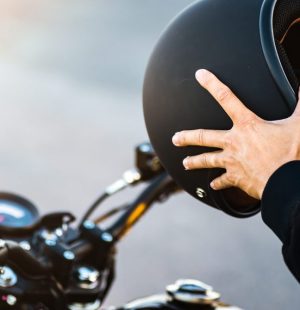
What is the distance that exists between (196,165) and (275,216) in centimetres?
28

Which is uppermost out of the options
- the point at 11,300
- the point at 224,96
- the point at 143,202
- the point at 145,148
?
the point at 224,96

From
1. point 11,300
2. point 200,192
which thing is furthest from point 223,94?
point 11,300

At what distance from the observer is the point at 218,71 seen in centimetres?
155

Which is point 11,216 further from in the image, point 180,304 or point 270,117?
point 270,117

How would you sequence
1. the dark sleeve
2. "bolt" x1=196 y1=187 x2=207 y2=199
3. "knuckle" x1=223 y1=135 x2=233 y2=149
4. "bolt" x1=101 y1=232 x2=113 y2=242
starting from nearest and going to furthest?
the dark sleeve → "knuckle" x1=223 y1=135 x2=233 y2=149 → "bolt" x1=196 y1=187 x2=207 y2=199 → "bolt" x1=101 y1=232 x2=113 y2=242

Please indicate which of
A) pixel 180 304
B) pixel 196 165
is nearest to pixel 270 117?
pixel 196 165

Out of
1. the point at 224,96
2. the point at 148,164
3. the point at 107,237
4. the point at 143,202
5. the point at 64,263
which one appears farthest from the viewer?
the point at 148,164

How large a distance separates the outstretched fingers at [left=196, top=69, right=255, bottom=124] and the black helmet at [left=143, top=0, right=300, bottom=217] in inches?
0.8

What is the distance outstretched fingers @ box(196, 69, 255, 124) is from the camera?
1437 mm

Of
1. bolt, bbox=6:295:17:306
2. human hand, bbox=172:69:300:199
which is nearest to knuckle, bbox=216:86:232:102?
human hand, bbox=172:69:300:199

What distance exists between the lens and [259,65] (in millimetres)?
1483

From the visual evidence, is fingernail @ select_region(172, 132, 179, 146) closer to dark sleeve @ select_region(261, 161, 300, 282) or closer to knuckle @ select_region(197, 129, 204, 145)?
knuckle @ select_region(197, 129, 204, 145)

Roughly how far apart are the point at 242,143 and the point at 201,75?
221mm

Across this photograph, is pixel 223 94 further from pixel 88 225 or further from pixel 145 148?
pixel 145 148
